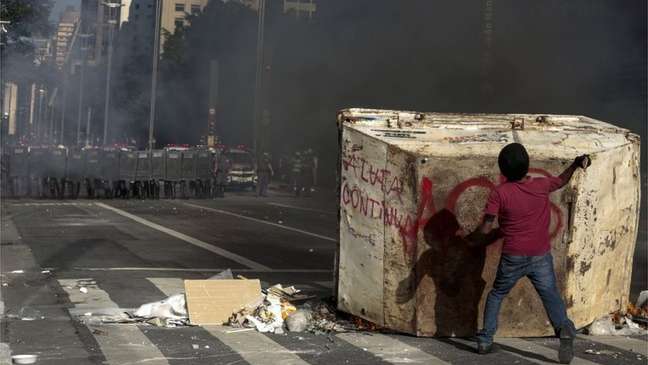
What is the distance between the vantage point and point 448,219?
5.65 metres

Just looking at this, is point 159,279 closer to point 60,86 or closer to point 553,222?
point 553,222

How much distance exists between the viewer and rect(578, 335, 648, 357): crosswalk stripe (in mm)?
5637

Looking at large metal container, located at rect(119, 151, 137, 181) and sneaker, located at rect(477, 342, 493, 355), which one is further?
large metal container, located at rect(119, 151, 137, 181)

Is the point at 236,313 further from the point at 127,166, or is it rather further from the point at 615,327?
the point at 127,166

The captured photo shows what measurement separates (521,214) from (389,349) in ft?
3.33

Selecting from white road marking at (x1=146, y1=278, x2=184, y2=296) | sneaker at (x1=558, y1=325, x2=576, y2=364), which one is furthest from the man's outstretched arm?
white road marking at (x1=146, y1=278, x2=184, y2=296)

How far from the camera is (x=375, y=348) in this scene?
5465 millimetres

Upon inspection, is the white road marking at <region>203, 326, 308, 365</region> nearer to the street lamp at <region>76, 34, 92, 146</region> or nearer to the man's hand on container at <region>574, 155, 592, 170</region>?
the man's hand on container at <region>574, 155, 592, 170</region>

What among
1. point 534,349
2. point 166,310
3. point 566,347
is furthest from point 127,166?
point 566,347

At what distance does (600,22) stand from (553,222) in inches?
421

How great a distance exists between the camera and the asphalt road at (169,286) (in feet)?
17.3

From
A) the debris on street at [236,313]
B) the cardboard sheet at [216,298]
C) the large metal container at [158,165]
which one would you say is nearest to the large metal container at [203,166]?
the large metal container at [158,165]

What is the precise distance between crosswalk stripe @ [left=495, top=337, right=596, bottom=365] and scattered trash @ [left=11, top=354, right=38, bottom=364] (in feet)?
8.03

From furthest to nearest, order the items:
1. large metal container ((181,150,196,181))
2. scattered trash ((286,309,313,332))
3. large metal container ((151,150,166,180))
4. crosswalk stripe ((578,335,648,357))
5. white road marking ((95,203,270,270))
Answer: large metal container ((181,150,196,181)) → large metal container ((151,150,166,180)) → white road marking ((95,203,270,270)) → scattered trash ((286,309,313,332)) → crosswalk stripe ((578,335,648,357))
